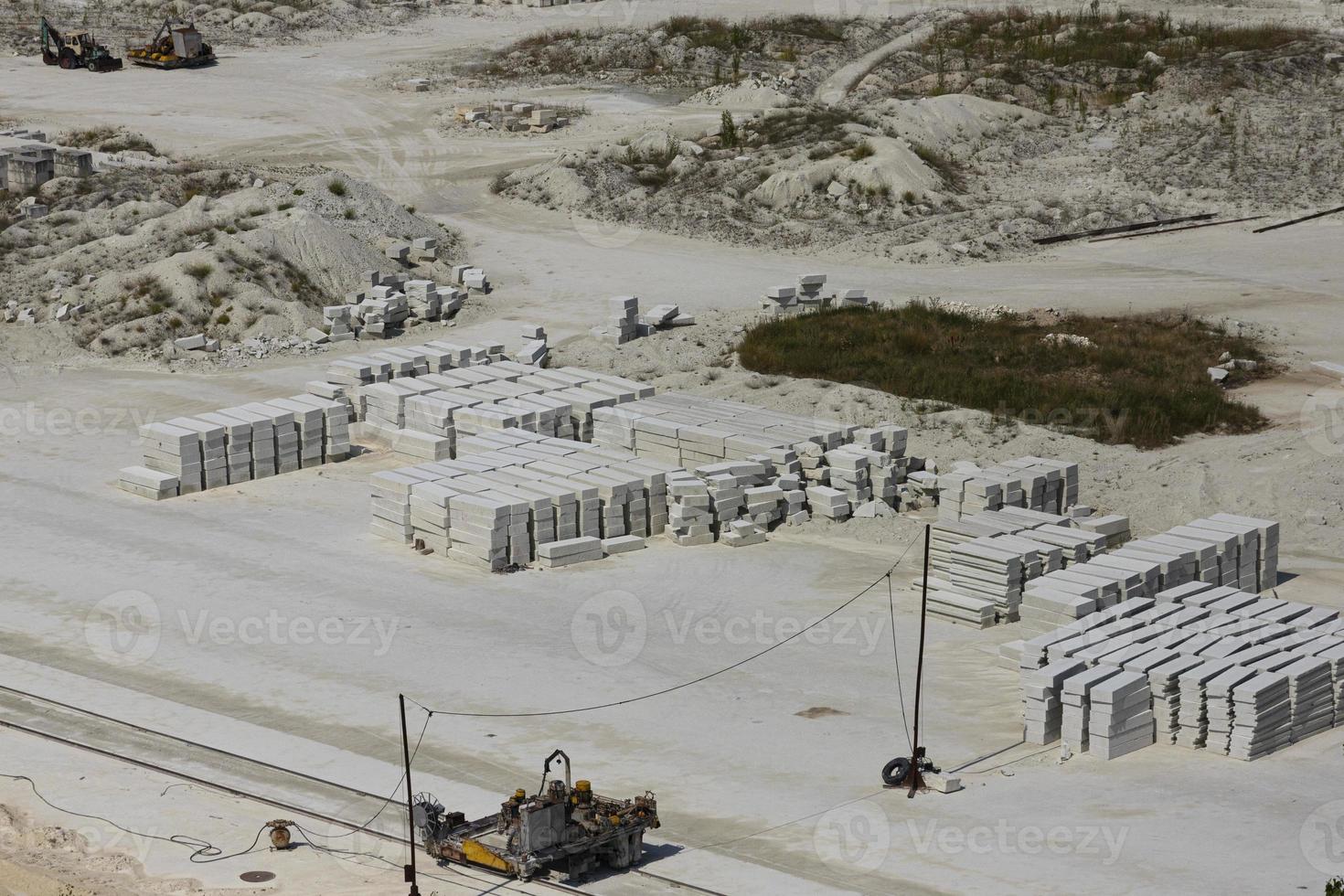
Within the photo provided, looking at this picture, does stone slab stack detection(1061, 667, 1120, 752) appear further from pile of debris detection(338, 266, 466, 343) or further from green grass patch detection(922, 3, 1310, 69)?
green grass patch detection(922, 3, 1310, 69)

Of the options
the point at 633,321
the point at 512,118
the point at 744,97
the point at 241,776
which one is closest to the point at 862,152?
the point at 744,97

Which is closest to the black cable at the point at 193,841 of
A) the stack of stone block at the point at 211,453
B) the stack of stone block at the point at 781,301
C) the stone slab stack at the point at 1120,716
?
the stone slab stack at the point at 1120,716

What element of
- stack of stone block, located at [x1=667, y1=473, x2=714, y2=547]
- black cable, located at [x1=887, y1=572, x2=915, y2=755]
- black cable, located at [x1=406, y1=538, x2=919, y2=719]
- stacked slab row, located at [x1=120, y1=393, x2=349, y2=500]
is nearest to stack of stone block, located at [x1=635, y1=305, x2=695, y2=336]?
stacked slab row, located at [x1=120, y1=393, x2=349, y2=500]

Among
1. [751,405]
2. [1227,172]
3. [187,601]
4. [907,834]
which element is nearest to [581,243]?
[751,405]

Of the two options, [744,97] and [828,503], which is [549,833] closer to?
[828,503]

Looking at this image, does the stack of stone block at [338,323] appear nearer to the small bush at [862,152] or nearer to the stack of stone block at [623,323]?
the stack of stone block at [623,323]
